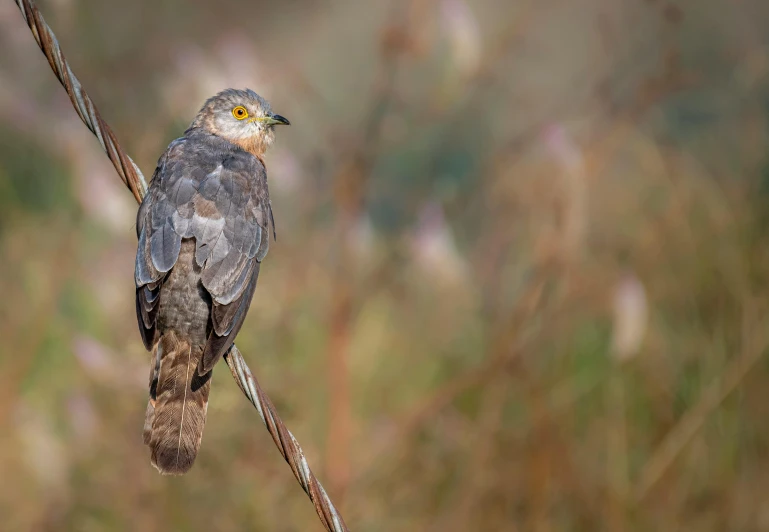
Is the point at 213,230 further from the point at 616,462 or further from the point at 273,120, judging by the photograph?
the point at 616,462

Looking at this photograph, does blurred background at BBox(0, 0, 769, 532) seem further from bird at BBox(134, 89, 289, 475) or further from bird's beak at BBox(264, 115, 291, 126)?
bird at BBox(134, 89, 289, 475)

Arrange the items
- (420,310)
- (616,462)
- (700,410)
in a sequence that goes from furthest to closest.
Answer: (420,310), (616,462), (700,410)

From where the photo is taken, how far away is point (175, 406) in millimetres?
3461

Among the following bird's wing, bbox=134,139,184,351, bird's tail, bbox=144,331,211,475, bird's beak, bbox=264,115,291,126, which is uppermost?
bird's beak, bbox=264,115,291,126

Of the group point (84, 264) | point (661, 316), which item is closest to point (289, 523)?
point (84, 264)

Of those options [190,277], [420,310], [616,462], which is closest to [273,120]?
[190,277]

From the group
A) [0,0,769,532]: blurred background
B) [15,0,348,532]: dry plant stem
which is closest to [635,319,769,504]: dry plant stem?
[0,0,769,532]: blurred background

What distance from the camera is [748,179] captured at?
20.1 feet

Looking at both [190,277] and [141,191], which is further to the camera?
[190,277]

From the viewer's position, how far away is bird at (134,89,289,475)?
3453 millimetres

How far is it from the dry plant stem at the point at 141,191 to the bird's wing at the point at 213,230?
58 cm

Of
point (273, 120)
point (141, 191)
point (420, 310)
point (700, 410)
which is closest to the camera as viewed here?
point (141, 191)

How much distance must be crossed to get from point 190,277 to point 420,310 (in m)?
3.33

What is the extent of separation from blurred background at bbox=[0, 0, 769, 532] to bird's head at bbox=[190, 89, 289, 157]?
1.14 feet
